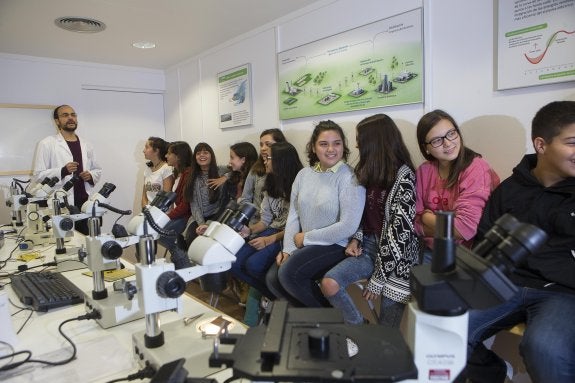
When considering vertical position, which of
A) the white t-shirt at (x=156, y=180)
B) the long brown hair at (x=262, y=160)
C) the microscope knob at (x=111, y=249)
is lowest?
the microscope knob at (x=111, y=249)

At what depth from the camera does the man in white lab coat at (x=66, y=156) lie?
12.0 feet

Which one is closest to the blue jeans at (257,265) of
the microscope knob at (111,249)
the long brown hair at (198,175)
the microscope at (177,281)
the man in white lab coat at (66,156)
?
the long brown hair at (198,175)

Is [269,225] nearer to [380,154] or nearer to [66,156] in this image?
[380,154]

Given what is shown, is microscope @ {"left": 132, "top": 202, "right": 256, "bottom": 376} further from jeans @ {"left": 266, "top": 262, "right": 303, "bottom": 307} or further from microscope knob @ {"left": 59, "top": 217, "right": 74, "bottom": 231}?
jeans @ {"left": 266, "top": 262, "right": 303, "bottom": 307}

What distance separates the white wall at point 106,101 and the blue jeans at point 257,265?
2.65 m

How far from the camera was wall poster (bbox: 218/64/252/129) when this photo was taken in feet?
11.3

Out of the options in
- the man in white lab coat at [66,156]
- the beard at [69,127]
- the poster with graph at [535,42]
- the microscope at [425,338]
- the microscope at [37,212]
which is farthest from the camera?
the beard at [69,127]

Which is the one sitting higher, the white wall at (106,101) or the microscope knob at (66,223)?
the white wall at (106,101)

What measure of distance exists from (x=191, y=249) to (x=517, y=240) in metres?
0.73

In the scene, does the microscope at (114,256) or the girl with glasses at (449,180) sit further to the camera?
the girl with glasses at (449,180)

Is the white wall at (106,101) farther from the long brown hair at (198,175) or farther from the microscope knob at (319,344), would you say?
the microscope knob at (319,344)

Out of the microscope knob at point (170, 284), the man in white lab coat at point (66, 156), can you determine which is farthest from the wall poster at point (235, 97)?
the microscope knob at point (170, 284)

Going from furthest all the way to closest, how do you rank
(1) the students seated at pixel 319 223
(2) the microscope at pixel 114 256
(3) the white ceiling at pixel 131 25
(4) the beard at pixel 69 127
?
(4) the beard at pixel 69 127 < (3) the white ceiling at pixel 131 25 < (1) the students seated at pixel 319 223 < (2) the microscope at pixel 114 256

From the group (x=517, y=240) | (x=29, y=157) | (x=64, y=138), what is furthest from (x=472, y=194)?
(x=29, y=157)
